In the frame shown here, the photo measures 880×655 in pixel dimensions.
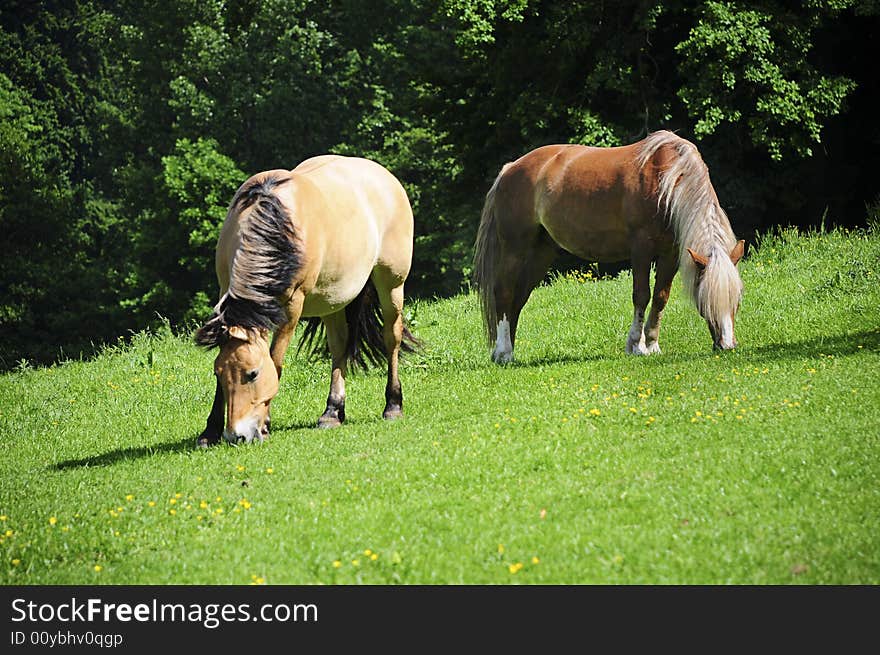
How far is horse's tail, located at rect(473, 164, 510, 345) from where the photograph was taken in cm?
1302

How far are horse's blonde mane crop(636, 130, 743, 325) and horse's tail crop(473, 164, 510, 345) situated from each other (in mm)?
2419

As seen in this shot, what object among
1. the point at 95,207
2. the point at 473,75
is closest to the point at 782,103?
the point at 473,75

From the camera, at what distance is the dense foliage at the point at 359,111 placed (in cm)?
2283

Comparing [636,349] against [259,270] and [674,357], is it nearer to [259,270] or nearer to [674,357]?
[674,357]

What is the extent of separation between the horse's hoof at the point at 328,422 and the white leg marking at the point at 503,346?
3.40 meters

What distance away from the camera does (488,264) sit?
43.1 feet

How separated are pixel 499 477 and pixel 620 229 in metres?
5.78

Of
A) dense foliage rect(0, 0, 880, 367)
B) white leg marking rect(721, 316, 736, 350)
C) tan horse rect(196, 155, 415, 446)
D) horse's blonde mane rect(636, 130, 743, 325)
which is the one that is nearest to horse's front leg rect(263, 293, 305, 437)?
tan horse rect(196, 155, 415, 446)

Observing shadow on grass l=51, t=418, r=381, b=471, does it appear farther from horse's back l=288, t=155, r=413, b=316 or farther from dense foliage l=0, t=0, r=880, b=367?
dense foliage l=0, t=0, r=880, b=367

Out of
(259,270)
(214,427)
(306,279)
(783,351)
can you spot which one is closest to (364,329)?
(306,279)

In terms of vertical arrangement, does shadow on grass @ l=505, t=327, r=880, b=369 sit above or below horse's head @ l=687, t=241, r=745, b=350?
below

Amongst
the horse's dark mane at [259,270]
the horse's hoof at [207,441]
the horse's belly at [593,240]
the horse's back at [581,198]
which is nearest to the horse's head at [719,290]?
the horse's back at [581,198]

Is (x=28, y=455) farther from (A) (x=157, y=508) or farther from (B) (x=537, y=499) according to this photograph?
(B) (x=537, y=499)

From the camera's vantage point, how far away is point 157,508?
6.89 metres
